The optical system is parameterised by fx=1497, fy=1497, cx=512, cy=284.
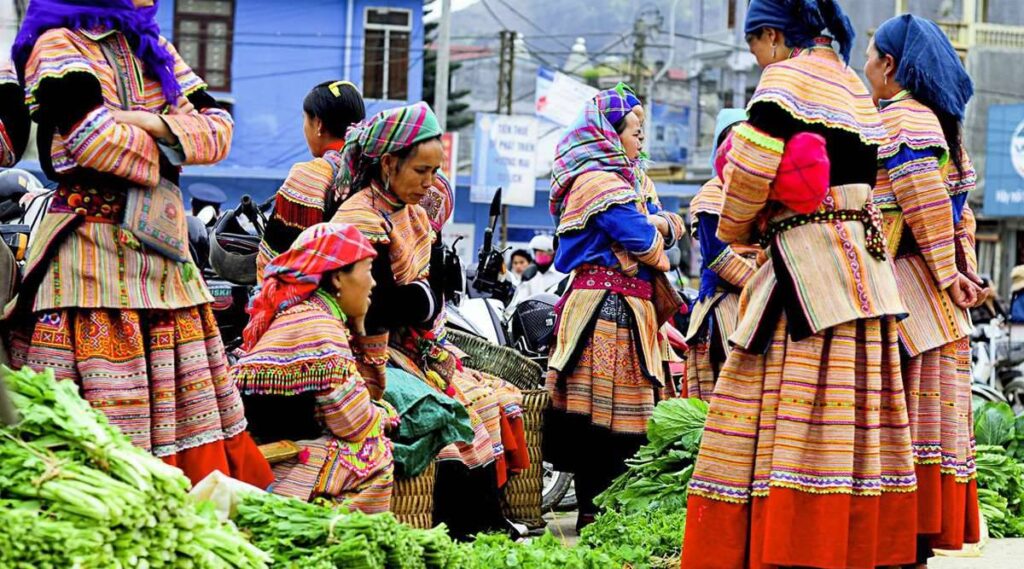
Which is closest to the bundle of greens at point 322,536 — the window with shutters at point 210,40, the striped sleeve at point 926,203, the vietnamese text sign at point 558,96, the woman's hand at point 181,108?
the woman's hand at point 181,108

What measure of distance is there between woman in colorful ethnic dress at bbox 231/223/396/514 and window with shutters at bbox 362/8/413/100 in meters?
29.4

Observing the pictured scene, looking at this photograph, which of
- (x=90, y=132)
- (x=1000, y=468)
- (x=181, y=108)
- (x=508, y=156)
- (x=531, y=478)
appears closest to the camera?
(x=90, y=132)

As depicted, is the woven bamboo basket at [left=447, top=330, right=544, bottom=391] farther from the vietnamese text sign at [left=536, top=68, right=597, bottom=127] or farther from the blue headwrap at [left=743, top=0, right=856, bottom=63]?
the vietnamese text sign at [left=536, top=68, right=597, bottom=127]

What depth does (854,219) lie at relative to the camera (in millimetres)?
5125

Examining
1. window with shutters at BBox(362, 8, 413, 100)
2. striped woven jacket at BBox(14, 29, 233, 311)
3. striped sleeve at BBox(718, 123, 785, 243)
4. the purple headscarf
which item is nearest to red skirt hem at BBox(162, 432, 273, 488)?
striped woven jacket at BBox(14, 29, 233, 311)

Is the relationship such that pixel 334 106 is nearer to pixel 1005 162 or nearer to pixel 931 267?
pixel 931 267

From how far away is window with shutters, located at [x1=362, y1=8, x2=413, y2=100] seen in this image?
113 ft

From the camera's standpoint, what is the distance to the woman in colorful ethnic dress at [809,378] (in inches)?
194

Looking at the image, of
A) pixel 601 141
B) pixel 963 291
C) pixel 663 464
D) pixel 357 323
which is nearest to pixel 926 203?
pixel 963 291

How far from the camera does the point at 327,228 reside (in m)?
5.15

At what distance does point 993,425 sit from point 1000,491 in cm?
65

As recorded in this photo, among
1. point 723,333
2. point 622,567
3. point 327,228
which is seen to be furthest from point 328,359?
point 723,333

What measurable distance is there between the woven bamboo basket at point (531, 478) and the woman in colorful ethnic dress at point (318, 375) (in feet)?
6.78

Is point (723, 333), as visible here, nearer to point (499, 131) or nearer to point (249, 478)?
point (249, 478)
